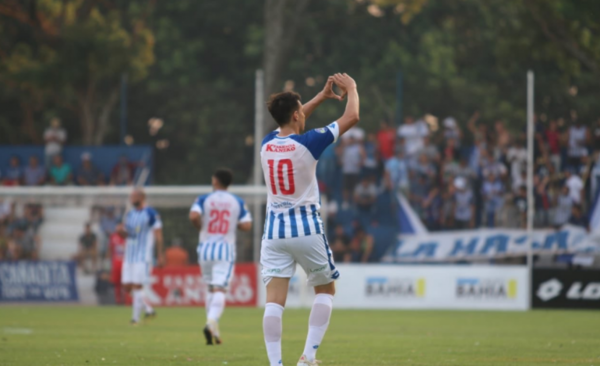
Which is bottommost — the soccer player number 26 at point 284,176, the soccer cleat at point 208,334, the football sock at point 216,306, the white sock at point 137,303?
the white sock at point 137,303

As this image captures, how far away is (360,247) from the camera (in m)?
23.8

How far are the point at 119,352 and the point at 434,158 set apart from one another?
13906 millimetres

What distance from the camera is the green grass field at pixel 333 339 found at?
10.4 m

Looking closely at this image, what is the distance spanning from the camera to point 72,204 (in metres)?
25.6

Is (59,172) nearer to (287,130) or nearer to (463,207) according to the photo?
(463,207)

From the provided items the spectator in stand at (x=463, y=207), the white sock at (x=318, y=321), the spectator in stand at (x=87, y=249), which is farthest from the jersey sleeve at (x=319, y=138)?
the spectator in stand at (x=87, y=249)

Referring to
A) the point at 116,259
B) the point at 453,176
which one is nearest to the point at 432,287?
the point at 453,176

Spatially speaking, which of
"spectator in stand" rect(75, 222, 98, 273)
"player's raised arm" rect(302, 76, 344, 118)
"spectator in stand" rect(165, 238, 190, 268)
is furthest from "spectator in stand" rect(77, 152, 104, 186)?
"player's raised arm" rect(302, 76, 344, 118)

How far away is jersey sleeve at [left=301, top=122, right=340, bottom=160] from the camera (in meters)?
8.20

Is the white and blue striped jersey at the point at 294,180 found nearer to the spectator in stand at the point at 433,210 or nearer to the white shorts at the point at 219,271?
the white shorts at the point at 219,271

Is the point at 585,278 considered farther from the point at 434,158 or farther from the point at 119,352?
the point at 119,352

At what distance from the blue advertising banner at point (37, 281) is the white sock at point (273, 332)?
1770 cm

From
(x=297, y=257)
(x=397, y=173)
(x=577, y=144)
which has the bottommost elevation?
(x=297, y=257)

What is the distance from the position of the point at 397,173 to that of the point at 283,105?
15.7 meters
